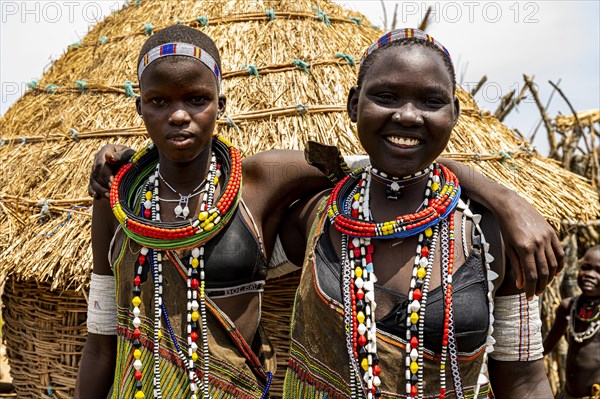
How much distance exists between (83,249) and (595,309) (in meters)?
4.21

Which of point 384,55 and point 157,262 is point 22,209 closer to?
point 157,262

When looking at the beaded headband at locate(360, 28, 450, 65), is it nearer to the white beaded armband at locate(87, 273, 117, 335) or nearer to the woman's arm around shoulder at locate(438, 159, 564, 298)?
the woman's arm around shoulder at locate(438, 159, 564, 298)

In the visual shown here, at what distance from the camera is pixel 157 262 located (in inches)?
82.3

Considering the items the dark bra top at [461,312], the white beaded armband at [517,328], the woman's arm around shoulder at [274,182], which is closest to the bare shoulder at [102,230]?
the woman's arm around shoulder at [274,182]

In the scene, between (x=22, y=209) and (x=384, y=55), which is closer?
(x=384, y=55)

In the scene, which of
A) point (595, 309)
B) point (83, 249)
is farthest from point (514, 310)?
point (595, 309)

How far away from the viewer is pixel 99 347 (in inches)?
90.7

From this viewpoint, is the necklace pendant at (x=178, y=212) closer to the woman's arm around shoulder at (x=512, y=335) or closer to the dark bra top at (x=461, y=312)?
the dark bra top at (x=461, y=312)

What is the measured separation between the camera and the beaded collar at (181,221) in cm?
202

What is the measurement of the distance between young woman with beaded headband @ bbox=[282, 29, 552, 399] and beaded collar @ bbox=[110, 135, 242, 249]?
0.31 metres

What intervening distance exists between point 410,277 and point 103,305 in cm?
110

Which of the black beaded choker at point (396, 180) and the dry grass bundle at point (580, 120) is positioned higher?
the black beaded choker at point (396, 180)

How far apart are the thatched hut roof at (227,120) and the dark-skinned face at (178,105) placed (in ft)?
3.63

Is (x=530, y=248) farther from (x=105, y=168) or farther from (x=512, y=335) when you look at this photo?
(x=105, y=168)
